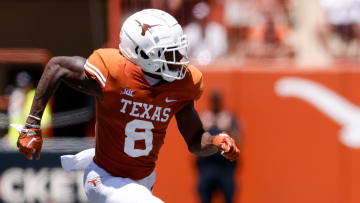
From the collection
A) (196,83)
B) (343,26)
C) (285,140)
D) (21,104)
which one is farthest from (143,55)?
(343,26)

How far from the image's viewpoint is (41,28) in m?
12.1

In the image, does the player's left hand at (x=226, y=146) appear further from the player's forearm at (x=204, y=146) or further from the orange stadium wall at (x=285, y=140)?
the orange stadium wall at (x=285, y=140)

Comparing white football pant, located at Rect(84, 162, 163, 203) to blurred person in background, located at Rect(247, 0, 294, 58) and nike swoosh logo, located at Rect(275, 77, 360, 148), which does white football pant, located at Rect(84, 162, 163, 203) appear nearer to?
nike swoosh logo, located at Rect(275, 77, 360, 148)

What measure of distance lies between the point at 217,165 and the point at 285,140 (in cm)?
114

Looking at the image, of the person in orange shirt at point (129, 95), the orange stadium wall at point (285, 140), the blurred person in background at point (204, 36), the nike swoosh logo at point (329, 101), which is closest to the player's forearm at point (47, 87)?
the person in orange shirt at point (129, 95)

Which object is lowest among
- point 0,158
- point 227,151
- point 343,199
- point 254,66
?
point 343,199

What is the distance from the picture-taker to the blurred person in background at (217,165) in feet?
26.5

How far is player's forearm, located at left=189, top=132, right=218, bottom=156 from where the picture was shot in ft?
14.7

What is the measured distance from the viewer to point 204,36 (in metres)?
8.84

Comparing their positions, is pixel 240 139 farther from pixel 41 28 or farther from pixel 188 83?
pixel 41 28

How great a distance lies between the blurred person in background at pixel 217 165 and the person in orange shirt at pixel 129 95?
375 centimetres

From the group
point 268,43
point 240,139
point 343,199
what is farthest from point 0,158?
point 343,199

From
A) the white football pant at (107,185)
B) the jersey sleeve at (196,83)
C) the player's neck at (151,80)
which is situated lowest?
the white football pant at (107,185)

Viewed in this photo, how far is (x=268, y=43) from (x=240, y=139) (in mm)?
1348
